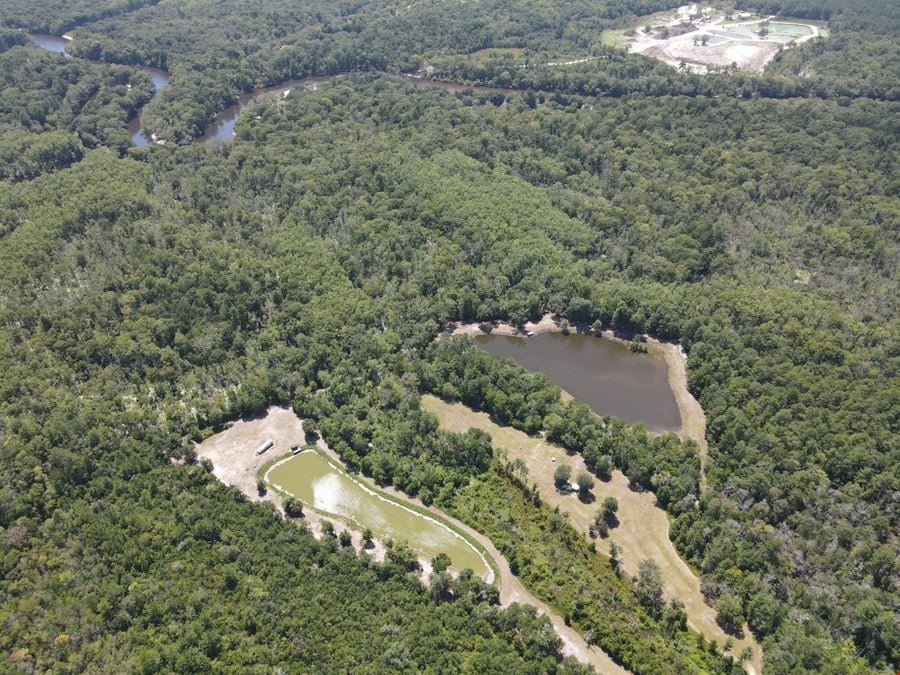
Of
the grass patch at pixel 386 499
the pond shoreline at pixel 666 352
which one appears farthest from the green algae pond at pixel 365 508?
the pond shoreline at pixel 666 352

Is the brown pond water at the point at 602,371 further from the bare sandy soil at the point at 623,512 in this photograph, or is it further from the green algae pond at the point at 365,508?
the green algae pond at the point at 365,508

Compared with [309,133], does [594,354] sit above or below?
below

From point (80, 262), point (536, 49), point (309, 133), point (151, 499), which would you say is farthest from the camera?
point (536, 49)

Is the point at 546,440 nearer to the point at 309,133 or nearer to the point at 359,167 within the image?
the point at 359,167

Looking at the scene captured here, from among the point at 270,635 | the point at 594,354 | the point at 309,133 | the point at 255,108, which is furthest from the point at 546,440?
the point at 255,108

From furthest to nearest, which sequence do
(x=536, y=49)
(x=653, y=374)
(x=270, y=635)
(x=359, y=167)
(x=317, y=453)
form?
(x=536, y=49) < (x=359, y=167) < (x=653, y=374) < (x=317, y=453) < (x=270, y=635)
